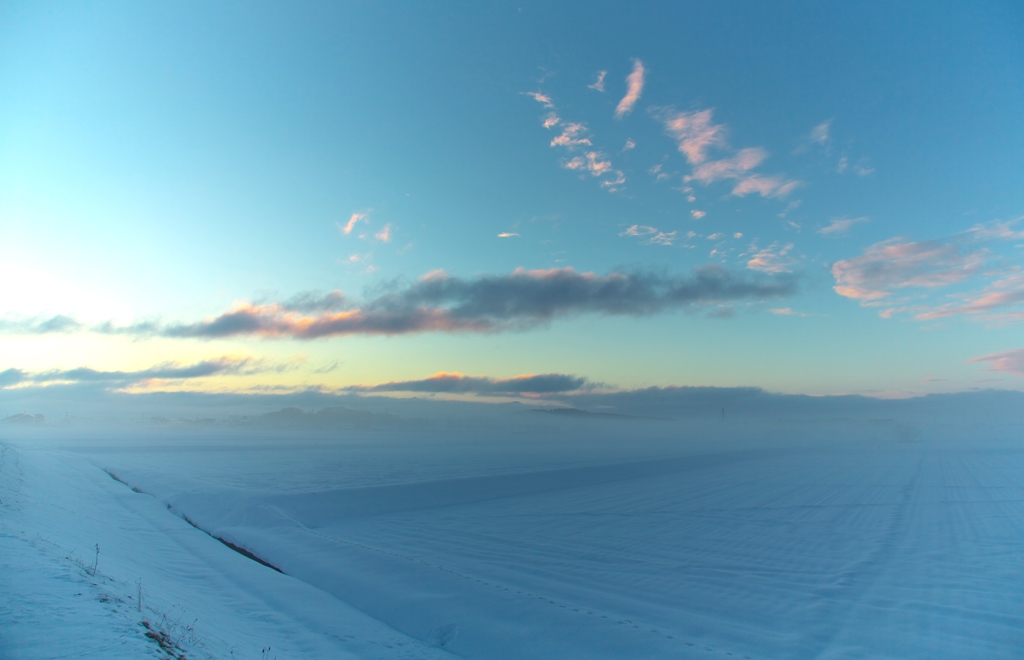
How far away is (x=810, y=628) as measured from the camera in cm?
864

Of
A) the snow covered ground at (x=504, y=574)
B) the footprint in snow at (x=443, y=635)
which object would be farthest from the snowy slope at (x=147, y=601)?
the footprint in snow at (x=443, y=635)

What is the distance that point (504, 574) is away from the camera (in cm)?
1177

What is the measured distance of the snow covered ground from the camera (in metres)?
7.69

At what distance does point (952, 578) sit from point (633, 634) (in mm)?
8260

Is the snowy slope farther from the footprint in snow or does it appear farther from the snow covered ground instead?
the footprint in snow

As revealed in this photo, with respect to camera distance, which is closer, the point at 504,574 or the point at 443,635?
the point at 443,635

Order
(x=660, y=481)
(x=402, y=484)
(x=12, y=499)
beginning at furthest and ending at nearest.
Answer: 1. (x=660, y=481)
2. (x=402, y=484)
3. (x=12, y=499)

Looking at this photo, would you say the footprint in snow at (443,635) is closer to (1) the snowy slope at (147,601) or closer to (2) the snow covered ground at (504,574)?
(2) the snow covered ground at (504,574)

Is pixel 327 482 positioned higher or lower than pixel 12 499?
lower

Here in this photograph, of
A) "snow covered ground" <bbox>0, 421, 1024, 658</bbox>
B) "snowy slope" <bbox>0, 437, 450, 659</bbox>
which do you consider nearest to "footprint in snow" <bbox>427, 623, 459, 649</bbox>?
"snow covered ground" <bbox>0, 421, 1024, 658</bbox>

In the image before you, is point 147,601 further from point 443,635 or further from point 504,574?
point 504,574

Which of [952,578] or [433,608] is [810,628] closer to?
[952,578]

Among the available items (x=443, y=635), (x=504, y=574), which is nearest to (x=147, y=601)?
(x=443, y=635)

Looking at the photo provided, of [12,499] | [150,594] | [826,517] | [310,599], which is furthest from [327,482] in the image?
[826,517]
